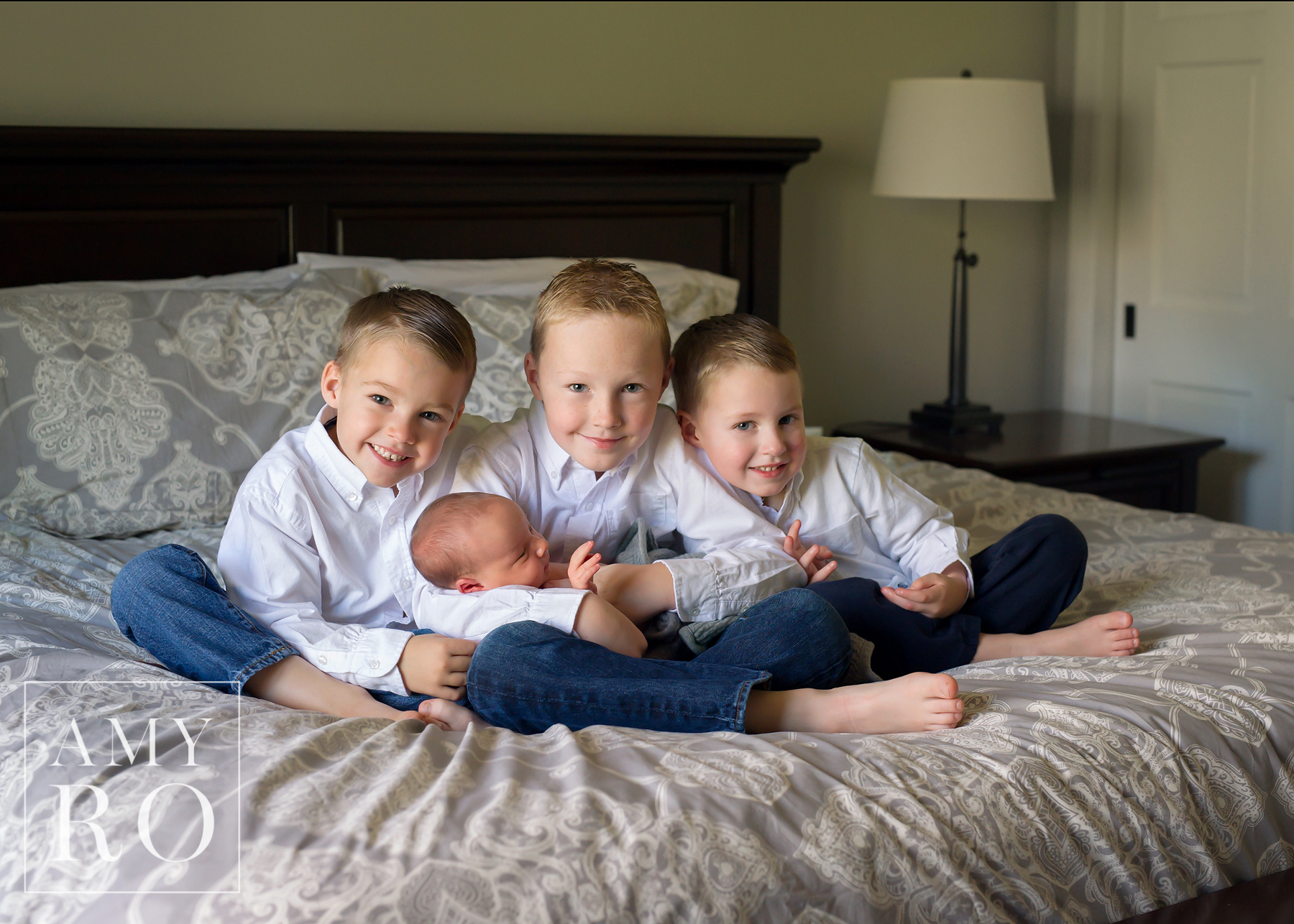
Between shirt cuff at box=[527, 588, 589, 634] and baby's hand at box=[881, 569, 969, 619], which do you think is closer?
shirt cuff at box=[527, 588, 589, 634]

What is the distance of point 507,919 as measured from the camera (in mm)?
824

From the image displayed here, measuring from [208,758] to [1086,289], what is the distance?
2989mm

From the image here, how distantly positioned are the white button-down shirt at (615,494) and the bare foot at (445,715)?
0.31 metres

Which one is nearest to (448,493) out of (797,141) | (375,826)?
(375,826)

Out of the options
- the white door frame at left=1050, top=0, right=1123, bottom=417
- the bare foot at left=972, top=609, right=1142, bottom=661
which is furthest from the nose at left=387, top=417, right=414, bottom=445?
the white door frame at left=1050, top=0, right=1123, bottom=417

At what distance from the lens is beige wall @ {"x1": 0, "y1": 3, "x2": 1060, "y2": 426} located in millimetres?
2311

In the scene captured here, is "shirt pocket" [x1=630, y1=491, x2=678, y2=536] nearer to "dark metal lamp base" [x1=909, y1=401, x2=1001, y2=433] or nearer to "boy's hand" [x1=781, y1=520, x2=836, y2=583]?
"boy's hand" [x1=781, y1=520, x2=836, y2=583]

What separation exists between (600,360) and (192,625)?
54 centimetres

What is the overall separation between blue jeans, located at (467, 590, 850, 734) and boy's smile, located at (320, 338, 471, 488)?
0.26m

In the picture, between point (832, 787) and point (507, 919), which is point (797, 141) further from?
point (507, 919)

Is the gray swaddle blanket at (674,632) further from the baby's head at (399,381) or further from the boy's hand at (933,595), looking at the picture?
the baby's head at (399,381)

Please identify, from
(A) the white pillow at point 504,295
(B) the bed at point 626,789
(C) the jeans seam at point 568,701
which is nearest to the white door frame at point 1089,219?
(A) the white pillow at point 504,295

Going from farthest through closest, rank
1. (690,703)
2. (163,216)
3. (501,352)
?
1. (163,216)
2. (501,352)
3. (690,703)

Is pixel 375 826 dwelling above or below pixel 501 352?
below
